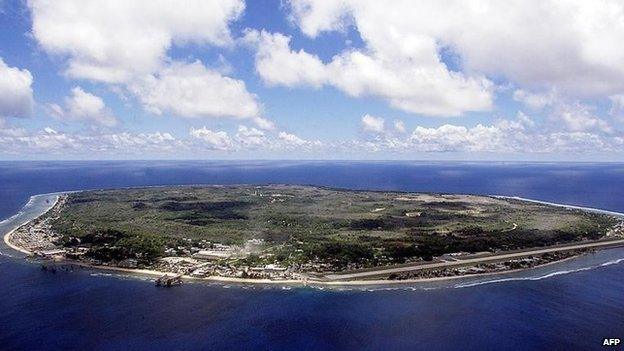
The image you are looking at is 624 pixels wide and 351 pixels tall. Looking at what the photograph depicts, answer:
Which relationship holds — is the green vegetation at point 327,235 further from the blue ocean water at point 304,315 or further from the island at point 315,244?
the blue ocean water at point 304,315

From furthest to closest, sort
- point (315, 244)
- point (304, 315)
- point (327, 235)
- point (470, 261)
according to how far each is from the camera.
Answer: point (327, 235) < point (315, 244) < point (470, 261) < point (304, 315)

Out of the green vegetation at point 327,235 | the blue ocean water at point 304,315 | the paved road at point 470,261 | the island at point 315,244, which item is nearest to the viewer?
the blue ocean water at point 304,315

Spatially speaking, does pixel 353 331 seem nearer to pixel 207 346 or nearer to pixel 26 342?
pixel 207 346

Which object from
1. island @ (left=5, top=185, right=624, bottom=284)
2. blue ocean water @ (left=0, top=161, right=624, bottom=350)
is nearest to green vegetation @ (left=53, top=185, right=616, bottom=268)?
island @ (left=5, top=185, right=624, bottom=284)

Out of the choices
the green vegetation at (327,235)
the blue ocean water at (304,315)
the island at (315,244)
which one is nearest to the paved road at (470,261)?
the island at (315,244)

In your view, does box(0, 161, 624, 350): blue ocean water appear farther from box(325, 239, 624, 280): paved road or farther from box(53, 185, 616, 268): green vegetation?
box(53, 185, 616, 268): green vegetation

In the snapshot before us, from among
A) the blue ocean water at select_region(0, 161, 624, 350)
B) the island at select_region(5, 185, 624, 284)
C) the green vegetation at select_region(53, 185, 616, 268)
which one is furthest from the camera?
the green vegetation at select_region(53, 185, 616, 268)

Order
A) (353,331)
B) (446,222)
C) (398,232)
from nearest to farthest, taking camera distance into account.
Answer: (353,331) < (398,232) < (446,222)

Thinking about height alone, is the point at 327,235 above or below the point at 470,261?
above

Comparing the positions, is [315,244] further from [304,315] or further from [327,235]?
[304,315]

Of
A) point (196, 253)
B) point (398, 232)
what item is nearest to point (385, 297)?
point (196, 253)

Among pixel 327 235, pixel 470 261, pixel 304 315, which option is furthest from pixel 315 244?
pixel 304 315
